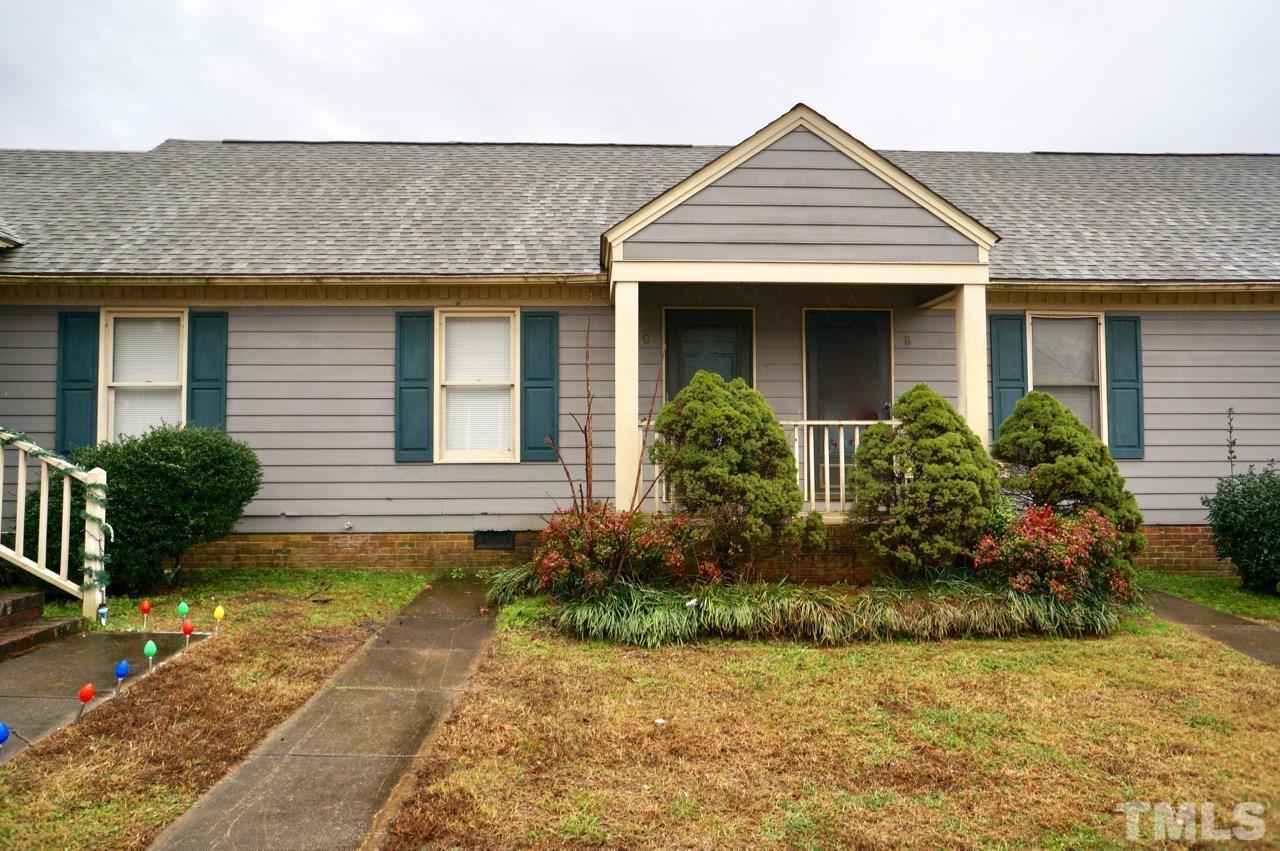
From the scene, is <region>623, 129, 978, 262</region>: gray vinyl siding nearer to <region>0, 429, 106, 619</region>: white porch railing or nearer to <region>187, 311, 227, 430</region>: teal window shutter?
<region>187, 311, 227, 430</region>: teal window shutter

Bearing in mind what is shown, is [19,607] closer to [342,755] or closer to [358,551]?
[358,551]

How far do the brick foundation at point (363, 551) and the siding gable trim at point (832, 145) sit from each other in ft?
12.0

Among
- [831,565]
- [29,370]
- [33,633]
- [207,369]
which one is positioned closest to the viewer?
[33,633]

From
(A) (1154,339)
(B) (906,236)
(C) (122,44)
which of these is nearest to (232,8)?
(C) (122,44)

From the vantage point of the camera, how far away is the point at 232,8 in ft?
54.6

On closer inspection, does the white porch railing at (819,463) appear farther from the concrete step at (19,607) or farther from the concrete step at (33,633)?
the concrete step at (19,607)

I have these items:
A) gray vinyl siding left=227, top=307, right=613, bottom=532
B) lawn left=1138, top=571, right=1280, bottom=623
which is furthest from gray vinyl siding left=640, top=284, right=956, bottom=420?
lawn left=1138, top=571, right=1280, bottom=623

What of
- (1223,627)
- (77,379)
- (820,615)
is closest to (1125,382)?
(1223,627)

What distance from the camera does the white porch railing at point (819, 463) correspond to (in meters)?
6.78

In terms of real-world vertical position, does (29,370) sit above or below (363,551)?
above

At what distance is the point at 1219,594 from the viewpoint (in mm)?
7172

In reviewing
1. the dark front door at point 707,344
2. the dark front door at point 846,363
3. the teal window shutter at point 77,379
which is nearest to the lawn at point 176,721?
the teal window shutter at point 77,379

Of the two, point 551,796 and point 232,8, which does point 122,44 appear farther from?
point 551,796

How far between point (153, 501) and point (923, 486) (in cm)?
669
